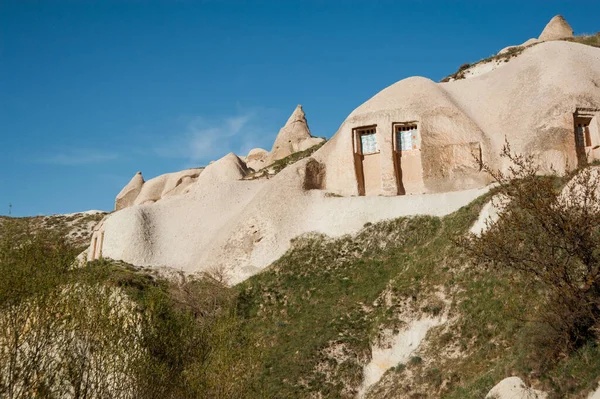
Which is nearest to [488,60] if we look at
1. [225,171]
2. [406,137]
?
[406,137]

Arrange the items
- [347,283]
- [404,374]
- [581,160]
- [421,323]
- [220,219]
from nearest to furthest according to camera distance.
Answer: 1. [404,374]
2. [421,323]
3. [347,283]
4. [581,160]
5. [220,219]

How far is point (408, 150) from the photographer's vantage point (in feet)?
131

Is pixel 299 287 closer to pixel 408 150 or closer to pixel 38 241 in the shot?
pixel 408 150

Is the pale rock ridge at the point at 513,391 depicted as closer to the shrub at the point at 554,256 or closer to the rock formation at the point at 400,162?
the shrub at the point at 554,256

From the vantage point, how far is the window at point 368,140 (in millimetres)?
40938

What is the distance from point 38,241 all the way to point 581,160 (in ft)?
102

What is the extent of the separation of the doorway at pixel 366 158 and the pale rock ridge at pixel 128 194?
37.7 metres

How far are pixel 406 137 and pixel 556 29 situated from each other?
28905mm

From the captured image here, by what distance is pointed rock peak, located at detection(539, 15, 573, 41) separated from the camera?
190ft

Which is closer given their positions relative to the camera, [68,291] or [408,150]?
[68,291]

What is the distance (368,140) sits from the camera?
41.1 meters

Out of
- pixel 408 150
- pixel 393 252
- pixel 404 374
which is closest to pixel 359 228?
pixel 393 252

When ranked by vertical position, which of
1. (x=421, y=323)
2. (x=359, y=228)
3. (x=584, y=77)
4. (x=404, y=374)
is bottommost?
(x=404, y=374)

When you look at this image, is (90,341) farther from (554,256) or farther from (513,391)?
(554,256)
